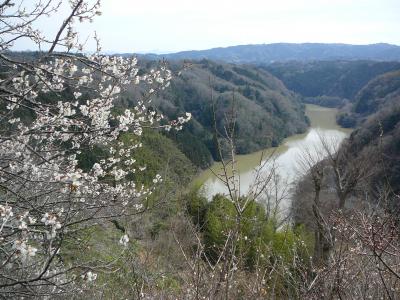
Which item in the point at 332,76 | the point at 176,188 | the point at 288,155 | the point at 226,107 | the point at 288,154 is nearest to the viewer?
the point at 176,188

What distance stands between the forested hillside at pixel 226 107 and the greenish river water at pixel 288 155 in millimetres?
2103

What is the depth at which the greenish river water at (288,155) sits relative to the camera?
27013 millimetres

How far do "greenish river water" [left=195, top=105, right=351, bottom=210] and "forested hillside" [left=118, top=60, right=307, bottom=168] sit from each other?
6.90ft

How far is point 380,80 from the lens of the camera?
81.4m

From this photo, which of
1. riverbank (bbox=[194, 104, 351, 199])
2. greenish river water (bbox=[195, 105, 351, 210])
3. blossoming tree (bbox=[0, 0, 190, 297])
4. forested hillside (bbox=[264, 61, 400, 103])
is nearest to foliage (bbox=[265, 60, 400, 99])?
forested hillside (bbox=[264, 61, 400, 103])

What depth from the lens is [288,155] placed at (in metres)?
46.4

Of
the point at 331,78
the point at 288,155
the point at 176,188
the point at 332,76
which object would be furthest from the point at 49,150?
the point at 332,76

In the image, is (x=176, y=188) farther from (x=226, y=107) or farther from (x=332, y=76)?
(x=332, y=76)

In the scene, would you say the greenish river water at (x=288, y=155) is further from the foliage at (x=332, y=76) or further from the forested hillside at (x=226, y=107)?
the foliage at (x=332, y=76)

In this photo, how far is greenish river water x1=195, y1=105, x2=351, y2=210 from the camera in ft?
88.6

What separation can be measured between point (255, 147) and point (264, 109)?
22.9 meters

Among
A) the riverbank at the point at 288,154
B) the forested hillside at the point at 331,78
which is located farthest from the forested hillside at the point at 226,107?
the forested hillside at the point at 331,78

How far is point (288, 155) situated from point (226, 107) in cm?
1267

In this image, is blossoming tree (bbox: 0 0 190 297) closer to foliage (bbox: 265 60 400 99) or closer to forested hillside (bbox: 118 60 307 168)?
forested hillside (bbox: 118 60 307 168)
